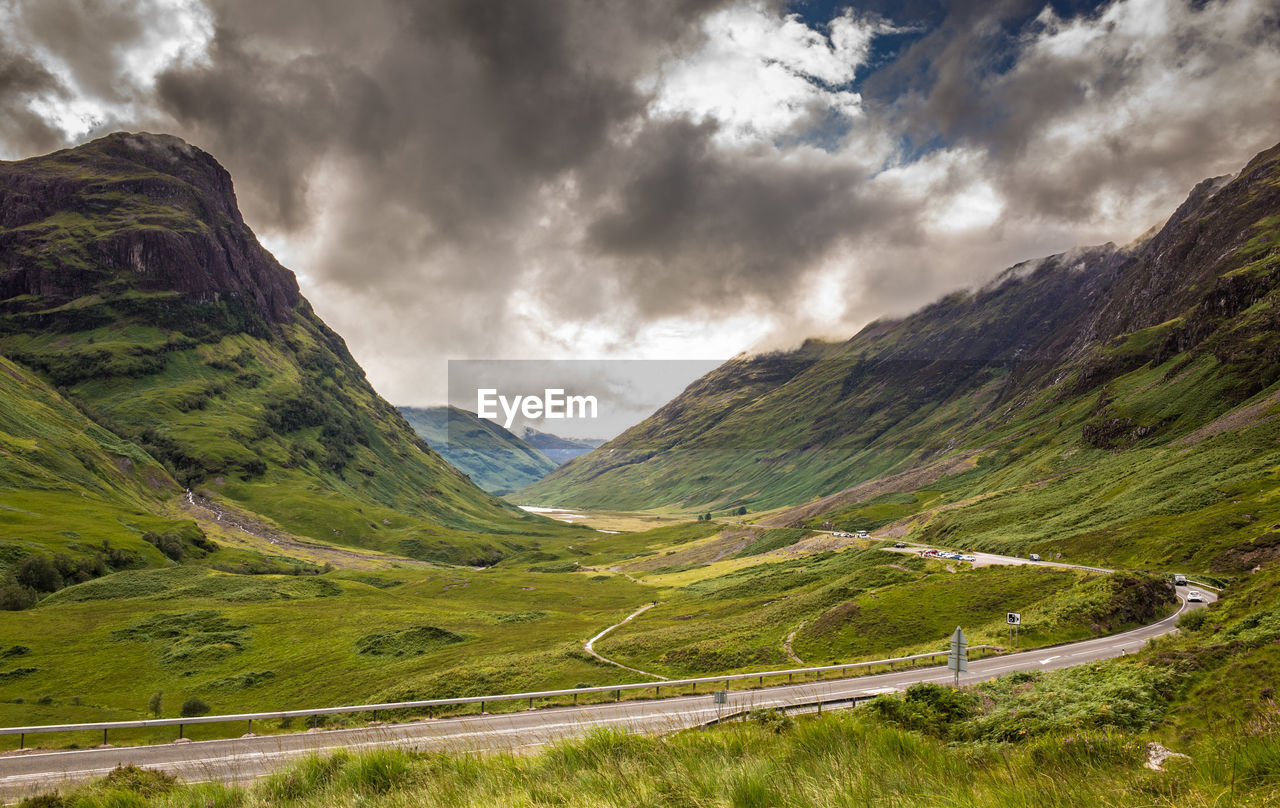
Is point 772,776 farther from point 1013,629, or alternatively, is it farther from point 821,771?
point 1013,629

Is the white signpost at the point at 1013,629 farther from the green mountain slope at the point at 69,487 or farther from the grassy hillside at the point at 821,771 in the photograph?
the green mountain slope at the point at 69,487

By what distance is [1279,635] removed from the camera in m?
19.6

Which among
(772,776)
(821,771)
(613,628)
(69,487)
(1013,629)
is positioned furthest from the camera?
(69,487)

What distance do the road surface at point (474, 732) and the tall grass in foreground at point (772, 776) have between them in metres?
7.18

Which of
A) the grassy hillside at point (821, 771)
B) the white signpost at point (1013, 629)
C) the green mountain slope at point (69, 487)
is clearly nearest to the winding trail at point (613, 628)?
the white signpost at point (1013, 629)

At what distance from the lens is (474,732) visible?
29.5 meters

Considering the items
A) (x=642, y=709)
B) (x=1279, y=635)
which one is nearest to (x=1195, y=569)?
(x=1279, y=635)

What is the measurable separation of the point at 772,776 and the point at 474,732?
1074 inches

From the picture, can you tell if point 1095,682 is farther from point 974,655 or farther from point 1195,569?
point 1195,569

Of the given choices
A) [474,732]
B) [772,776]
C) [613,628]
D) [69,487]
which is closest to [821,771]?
[772,776]

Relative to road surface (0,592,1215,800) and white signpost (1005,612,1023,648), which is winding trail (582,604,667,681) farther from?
white signpost (1005,612,1023,648)

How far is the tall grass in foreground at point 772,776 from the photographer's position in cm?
609

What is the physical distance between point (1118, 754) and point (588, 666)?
187 feet

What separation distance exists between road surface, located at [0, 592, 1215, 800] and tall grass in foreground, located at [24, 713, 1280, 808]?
7.18 metres
